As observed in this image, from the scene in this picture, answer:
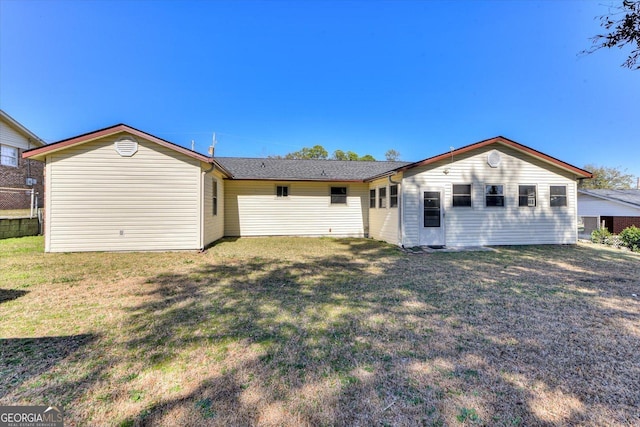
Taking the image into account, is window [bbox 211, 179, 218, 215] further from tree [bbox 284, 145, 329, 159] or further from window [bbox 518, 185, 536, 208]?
tree [bbox 284, 145, 329, 159]

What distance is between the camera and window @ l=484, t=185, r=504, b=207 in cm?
976

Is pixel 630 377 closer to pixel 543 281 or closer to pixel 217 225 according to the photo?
pixel 543 281

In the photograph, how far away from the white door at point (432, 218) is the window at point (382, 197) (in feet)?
5.91

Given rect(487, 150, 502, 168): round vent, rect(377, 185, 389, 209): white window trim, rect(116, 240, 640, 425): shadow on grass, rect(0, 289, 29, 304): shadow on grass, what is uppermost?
rect(487, 150, 502, 168): round vent

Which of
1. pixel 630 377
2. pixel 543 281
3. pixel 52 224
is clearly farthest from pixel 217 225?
pixel 630 377

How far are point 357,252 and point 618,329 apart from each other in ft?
19.3

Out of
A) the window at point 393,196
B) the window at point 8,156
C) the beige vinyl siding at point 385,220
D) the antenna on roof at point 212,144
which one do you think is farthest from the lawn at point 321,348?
the window at point 8,156

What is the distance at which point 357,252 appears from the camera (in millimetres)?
8539

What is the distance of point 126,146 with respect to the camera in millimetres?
7918

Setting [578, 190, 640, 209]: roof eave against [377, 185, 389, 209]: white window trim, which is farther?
[578, 190, 640, 209]: roof eave

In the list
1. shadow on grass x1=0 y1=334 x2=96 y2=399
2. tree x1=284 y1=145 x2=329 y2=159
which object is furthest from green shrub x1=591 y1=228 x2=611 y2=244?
tree x1=284 y1=145 x2=329 y2=159

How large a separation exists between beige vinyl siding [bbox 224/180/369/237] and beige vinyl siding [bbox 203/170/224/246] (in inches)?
29.2

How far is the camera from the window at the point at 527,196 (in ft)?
32.6

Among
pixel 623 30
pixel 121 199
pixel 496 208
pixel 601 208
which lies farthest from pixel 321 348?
pixel 601 208
